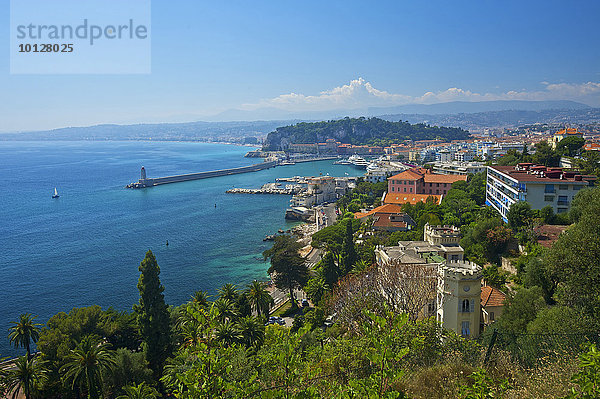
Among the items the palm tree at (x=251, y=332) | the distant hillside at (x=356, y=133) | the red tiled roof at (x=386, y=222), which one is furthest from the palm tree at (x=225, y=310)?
the distant hillside at (x=356, y=133)

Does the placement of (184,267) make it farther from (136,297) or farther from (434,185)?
(434,185)

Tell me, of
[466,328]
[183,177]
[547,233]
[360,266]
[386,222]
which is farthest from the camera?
[183,177]

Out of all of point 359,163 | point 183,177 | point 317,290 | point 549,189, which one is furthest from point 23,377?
point 359,163

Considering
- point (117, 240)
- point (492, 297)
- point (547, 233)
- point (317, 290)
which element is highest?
point (547, 233)

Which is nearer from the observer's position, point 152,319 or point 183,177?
point 152,319

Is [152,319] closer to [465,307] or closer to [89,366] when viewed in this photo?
[89,366]

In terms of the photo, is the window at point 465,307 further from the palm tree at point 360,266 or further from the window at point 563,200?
the window at point 563,200
